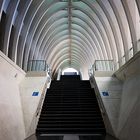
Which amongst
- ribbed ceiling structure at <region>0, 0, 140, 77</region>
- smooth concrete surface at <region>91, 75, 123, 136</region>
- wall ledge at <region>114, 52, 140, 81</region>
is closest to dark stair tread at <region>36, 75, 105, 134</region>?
smooth concrete surface at <region>91, 75, 123, 136</region>

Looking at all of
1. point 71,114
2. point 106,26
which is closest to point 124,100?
point 71,114

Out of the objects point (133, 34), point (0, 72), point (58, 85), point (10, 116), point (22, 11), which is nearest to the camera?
point (10, 116)

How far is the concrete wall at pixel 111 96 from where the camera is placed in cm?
805

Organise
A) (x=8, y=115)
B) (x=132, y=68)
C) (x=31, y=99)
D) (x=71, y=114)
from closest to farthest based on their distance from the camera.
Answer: (x=8, y=115) < (x=132, y=68) < (x=71, y=114) < (x=31, y=99)

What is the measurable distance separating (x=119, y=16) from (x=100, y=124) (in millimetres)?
7072

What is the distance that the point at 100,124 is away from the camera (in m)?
8.86

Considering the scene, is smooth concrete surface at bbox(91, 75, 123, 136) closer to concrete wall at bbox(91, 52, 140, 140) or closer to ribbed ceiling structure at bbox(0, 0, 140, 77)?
concrete wall at bbox(91, 52, 140, 140)

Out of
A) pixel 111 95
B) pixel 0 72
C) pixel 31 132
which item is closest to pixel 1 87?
pixel 0 72

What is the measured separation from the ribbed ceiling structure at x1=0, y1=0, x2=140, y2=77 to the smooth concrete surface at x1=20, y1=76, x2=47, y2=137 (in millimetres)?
1790

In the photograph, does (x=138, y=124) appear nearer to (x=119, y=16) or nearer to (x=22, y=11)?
(x=119, y=16)

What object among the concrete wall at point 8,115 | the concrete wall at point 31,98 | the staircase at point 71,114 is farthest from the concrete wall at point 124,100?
the concrete wall at point 8,115

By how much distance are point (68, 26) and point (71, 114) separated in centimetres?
1668

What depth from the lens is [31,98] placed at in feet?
32.7

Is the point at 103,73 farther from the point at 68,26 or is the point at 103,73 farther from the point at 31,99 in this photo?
the point at 68,26
